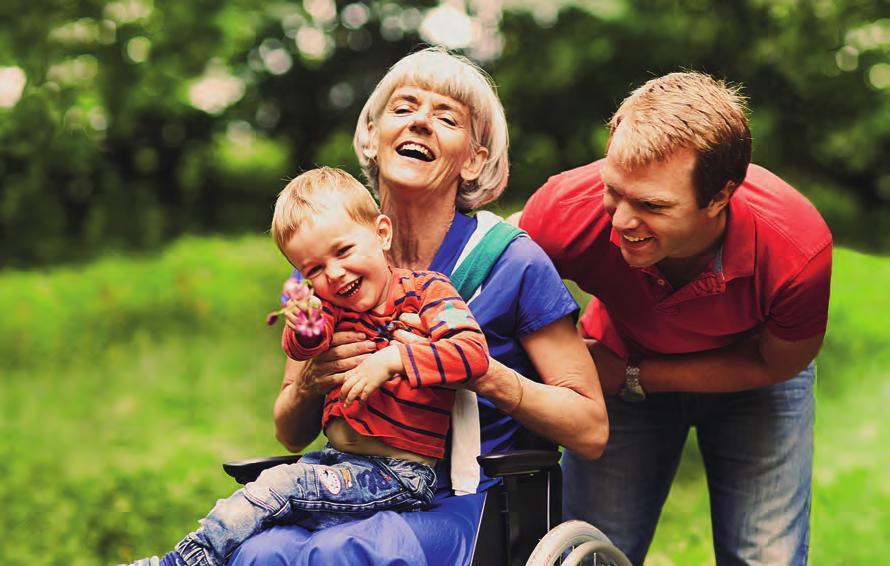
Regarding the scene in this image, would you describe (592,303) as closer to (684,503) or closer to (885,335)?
(684,503)

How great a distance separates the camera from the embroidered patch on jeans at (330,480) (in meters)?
2.22

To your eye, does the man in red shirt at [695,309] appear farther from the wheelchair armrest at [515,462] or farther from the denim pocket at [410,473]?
the denim pocket at [410,473]

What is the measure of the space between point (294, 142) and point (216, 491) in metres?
6.46

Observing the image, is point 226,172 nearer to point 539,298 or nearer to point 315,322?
point 539,298

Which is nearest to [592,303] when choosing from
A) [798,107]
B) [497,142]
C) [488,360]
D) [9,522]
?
[497,142]

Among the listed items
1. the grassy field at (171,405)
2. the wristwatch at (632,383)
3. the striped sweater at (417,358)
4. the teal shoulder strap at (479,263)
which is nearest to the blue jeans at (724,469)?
the wristwatch at (632,383)

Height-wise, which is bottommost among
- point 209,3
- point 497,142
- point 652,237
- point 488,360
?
point 488,360

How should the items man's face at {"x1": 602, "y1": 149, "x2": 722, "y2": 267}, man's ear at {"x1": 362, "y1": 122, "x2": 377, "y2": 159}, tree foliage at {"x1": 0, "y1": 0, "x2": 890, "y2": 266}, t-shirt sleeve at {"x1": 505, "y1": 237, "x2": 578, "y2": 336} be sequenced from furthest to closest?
tree foliage at {"x1": 0, "y1": 0, "x2": 890, "y2": 266} < man's ear at {"x1": 362, "y1": 122, "x2": 377, "y2": 159} < t-shirt sleeve at {"x1": 505, "y1": 237, "x2": 578, "y2": 336} < man's face at {"x1": 602, "y1": 149, "x2": 722, "y2": 267}

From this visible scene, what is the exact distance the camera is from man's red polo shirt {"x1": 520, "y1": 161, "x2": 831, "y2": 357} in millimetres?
2416

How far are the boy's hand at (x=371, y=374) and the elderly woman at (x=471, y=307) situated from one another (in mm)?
116

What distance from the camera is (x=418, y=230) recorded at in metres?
2.62

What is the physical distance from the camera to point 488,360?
2262 mm

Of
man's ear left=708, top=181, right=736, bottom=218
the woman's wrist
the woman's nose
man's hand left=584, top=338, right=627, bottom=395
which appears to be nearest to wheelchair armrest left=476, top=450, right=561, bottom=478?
the woman's wrist

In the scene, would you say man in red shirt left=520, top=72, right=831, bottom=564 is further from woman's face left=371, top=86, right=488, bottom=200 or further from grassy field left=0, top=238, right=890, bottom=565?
grassy field left=0, top=238, right=890, bottom=565
